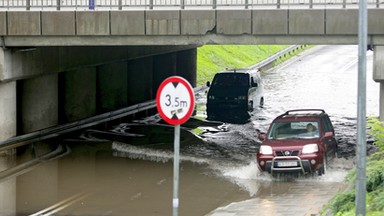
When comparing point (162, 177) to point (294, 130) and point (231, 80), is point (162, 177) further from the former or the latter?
point (231, 80)

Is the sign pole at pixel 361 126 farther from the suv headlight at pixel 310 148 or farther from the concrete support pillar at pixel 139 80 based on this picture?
the concrete support pillar at pixel 139 80

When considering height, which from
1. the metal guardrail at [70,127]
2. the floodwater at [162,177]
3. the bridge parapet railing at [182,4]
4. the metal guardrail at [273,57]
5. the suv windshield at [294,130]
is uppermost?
the bridge parapet railing at [182,4]

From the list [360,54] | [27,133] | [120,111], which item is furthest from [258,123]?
[360,54]

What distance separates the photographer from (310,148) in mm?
22344

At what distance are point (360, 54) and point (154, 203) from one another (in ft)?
26.7

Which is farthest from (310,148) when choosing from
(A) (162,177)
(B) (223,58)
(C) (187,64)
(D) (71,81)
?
(B) (223,58)

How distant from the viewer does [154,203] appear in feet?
64.6

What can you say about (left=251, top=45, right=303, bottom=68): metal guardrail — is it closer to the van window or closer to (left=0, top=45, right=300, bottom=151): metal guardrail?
the van window

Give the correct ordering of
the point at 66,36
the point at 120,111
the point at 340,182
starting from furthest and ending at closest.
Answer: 1. the point at 120,111
2. the point at 66,36
3. the point at 340,182

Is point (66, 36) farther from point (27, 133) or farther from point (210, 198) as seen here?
point (210, 198)

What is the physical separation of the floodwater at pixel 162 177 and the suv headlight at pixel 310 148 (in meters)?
0.65

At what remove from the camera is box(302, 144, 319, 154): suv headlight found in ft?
73.0

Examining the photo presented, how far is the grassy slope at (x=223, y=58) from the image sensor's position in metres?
51.6

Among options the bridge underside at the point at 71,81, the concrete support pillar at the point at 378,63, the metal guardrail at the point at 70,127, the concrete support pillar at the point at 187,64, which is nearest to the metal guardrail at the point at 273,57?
the concrete support pillar at the point at 187,64
